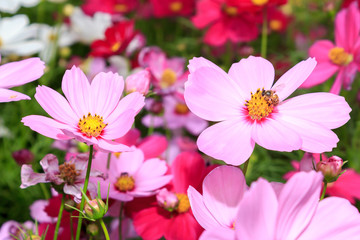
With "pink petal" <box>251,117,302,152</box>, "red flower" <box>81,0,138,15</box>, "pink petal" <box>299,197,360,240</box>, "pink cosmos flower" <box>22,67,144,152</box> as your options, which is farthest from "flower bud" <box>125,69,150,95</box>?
"red flower" <box>81,0,138,15</box>

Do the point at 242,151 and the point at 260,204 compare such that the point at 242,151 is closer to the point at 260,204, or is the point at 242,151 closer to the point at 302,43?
the point at 260,204

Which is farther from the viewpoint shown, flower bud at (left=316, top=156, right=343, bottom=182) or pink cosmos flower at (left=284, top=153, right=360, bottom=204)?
pink cosmos flower at (left=284, top=153, right=360, bottom=204)

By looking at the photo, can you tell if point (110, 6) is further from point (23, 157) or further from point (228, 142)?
point (228, 142)

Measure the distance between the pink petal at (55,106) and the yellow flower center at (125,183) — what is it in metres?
0.12

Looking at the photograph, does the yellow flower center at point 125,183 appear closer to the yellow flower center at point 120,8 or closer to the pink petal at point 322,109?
the pink petal at point 322,109

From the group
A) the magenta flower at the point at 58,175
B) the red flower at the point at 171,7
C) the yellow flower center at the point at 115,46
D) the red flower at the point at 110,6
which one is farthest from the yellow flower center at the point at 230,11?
the magenta flower at the point at 58,175

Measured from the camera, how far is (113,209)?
1.98 feet

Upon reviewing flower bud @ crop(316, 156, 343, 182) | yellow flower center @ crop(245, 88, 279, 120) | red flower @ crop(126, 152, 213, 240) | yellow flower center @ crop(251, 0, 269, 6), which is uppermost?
yellow flower center @ crop(251, 0, 269, 6)

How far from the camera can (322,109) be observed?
49 cm

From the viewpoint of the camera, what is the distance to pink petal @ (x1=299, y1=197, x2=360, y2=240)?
0.40 metres

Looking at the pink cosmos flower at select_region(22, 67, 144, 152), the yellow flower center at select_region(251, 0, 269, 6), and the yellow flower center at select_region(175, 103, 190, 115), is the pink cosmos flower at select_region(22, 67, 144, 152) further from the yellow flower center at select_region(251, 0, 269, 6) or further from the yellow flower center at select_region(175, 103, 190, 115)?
the yellow flower center at select_region(175, 103, 190, 115)

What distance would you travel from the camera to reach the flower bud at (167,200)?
21.4 inches

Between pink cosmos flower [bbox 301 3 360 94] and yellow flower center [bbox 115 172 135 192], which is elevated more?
pink cosmos flower [bbox 301 3 360 94]

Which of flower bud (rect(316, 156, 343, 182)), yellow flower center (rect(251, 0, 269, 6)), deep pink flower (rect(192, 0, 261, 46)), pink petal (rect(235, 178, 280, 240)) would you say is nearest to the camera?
pink petal (rect(235, 178, 280, 240))
